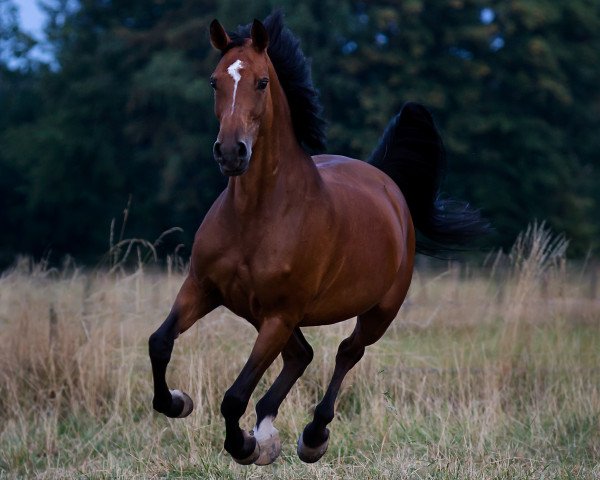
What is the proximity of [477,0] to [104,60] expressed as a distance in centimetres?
1089

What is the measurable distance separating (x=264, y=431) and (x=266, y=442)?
0.06 metres

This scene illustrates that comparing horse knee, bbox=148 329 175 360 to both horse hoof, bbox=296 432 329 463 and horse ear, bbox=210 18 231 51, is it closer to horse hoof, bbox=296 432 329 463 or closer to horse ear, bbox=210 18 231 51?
horse hoof, bbox=296 432 329 463

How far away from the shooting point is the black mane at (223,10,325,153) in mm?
5215

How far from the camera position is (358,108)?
2622cm

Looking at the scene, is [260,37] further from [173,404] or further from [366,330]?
[366,330]

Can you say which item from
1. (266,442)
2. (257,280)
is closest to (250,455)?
(266,442)

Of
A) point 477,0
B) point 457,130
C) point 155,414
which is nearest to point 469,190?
point 457,130

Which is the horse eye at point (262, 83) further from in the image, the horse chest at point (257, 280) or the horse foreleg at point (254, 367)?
the horse foreleg at point (254, 367)

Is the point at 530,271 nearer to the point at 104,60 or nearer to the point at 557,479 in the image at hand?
the point at 557,479

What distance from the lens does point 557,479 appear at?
236 inches

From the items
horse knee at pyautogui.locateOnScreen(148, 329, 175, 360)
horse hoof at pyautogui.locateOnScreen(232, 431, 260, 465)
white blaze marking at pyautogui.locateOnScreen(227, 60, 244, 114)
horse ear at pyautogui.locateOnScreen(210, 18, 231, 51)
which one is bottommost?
horse hoof at pyautogui.locateOnScreen(232, 431, 260, 465)

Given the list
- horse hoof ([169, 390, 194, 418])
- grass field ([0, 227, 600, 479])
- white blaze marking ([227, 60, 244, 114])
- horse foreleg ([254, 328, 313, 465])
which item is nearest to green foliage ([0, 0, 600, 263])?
grass field ([0, 227, 600, 479])

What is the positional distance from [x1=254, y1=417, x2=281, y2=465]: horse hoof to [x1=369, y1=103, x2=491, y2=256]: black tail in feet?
7.27

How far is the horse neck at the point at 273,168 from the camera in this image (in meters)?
4.92
